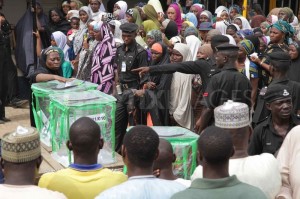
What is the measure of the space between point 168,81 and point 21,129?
4422mm

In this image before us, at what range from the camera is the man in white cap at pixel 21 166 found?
3117 mm

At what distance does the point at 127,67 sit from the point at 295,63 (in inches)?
80.9

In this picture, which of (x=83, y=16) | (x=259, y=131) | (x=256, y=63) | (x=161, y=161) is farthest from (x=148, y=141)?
(x=83, y=16)

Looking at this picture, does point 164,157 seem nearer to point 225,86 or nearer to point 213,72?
point 225,86

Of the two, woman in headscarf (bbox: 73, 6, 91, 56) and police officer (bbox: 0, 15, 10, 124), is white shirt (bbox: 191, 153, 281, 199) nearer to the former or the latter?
woman in headscarf (bbox: 73, 6, 91, 56)

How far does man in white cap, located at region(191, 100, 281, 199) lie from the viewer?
3.56m

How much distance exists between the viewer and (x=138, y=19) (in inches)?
413

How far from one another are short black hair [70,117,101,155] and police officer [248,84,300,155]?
1.75m

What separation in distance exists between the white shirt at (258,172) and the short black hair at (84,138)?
62cm

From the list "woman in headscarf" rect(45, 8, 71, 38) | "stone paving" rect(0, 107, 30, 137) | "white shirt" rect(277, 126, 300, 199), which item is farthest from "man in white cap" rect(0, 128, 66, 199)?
"woman in headscarf" rect(45, 8, 71, 38)

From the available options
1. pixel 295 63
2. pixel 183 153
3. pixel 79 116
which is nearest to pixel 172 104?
pixel 295 63

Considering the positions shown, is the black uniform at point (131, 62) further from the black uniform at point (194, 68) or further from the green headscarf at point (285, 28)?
the green headscarf at point (285, 28)

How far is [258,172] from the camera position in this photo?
140 inches

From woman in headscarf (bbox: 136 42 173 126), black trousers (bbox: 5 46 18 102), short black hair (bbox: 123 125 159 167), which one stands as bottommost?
black trousers (bbox: 5 46 18 102)
